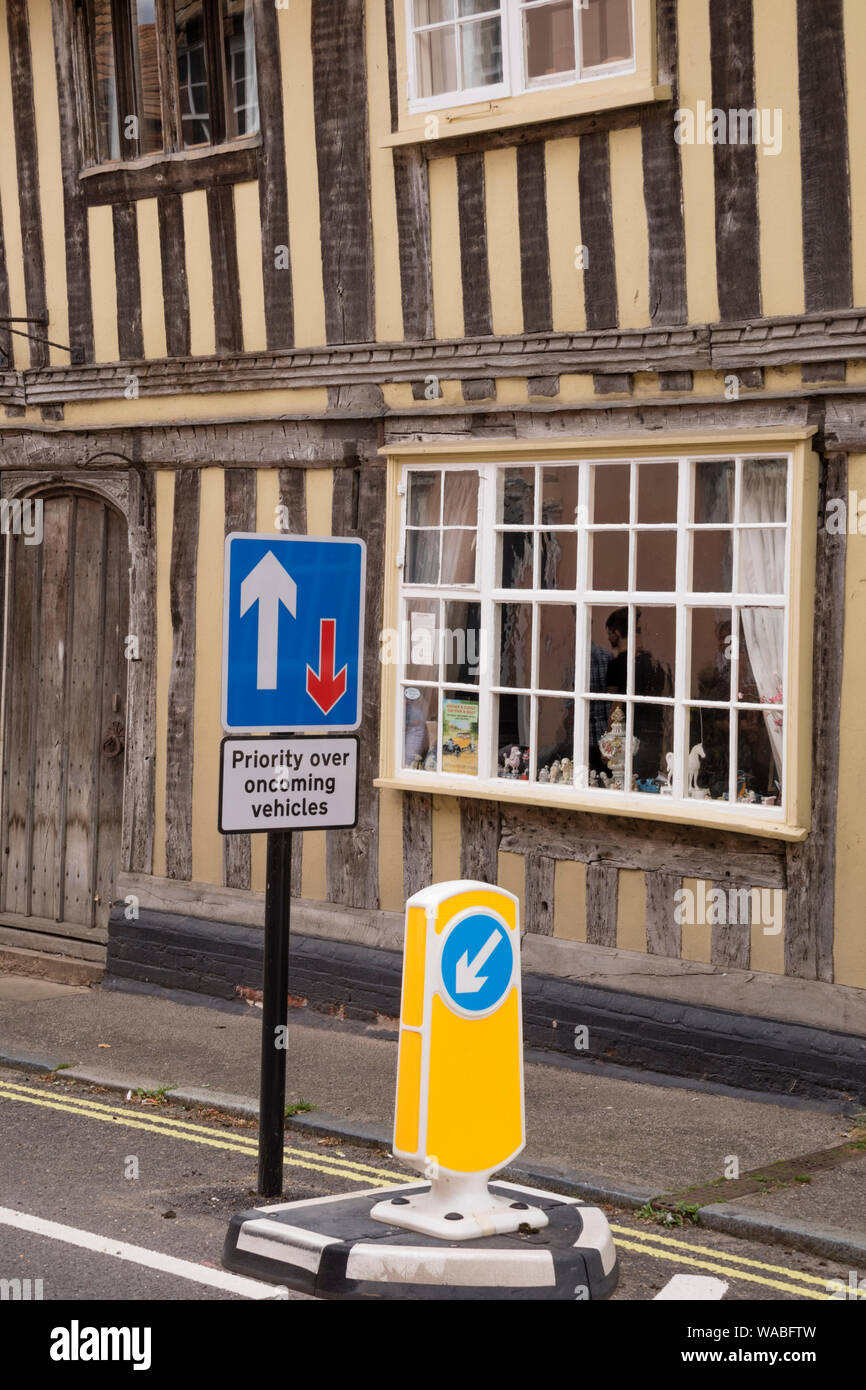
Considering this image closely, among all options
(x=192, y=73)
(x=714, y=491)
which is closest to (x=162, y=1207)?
(x=714, y=491)

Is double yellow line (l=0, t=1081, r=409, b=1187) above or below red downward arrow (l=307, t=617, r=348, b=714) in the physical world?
below

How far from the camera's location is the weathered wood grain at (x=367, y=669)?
9.52m

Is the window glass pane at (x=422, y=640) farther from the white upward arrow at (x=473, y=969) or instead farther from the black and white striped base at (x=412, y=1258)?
the black and white striped base at (x=412, y=1258)

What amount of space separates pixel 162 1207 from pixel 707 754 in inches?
133

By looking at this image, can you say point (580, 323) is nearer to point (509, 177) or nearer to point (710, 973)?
point (509, 177)

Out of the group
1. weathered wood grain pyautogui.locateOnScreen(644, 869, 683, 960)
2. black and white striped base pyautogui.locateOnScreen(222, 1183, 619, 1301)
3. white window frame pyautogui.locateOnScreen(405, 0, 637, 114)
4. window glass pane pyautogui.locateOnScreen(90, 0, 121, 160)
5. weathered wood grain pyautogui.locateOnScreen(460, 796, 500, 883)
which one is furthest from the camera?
window glass pane pyautogui.locateOnScreen(90, 0, 121, 160)

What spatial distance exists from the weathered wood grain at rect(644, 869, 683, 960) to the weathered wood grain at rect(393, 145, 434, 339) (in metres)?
3.19

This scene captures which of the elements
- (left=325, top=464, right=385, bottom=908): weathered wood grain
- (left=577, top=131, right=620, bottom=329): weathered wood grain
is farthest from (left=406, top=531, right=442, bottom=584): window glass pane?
(left=577, top=131, right=620, bottom=329): weathered wood grain

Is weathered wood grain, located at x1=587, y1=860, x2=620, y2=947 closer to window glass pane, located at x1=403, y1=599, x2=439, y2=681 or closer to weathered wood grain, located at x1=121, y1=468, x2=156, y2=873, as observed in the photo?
window glass pane, located at x1=403, y1=599, x2=439, y2=681

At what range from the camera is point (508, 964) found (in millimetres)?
5547

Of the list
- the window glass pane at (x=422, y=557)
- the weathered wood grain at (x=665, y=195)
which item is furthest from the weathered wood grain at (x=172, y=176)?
the weathered wood grain at (x=665, y=195)

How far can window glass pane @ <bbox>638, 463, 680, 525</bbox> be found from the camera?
26.9 ft

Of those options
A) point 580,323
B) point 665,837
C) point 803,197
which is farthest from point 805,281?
point 665,837

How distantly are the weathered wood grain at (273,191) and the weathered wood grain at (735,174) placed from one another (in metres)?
2.84
